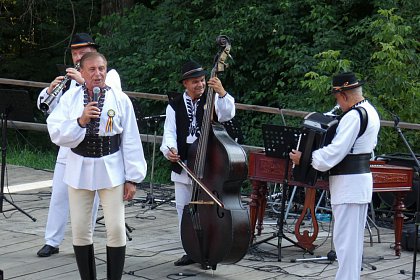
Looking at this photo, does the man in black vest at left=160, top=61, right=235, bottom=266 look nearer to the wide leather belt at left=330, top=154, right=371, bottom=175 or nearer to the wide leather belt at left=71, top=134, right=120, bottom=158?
the wide leather belt at left=71, top=134, right=120, bottom=158

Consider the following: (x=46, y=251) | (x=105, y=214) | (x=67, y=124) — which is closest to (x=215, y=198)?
(x=105, y=214)

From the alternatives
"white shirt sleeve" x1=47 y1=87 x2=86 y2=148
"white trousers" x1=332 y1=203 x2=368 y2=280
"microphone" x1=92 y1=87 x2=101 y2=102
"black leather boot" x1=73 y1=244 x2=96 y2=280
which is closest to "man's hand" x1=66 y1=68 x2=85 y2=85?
"white shirt sleeve" x1=47 y1=87 x2=86 y2=148

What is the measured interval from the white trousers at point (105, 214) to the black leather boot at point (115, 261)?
4 centimetres

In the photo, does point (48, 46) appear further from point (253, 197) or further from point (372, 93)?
point (253, 197)

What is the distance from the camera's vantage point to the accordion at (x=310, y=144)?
21.6 feet

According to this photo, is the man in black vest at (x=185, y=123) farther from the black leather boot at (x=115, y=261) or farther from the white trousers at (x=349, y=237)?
the white trousers at (x=349, y=237)

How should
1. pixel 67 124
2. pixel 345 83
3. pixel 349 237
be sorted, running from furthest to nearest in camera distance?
pixel 345 83, pixel 349 237, pixel 67 124

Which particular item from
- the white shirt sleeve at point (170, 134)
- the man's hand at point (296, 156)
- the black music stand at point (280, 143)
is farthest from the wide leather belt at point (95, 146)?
the black music stand at point (280, 143)

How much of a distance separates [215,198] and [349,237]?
111cm

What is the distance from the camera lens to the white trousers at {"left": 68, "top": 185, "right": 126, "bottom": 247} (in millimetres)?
6121

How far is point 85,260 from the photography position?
629cm

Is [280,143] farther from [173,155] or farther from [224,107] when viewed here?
[173,155]

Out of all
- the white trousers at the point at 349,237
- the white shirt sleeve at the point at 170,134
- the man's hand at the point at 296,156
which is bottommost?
the white trousers at the point at 349,237

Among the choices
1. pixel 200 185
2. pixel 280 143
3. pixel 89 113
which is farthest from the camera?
pixel 280 143
